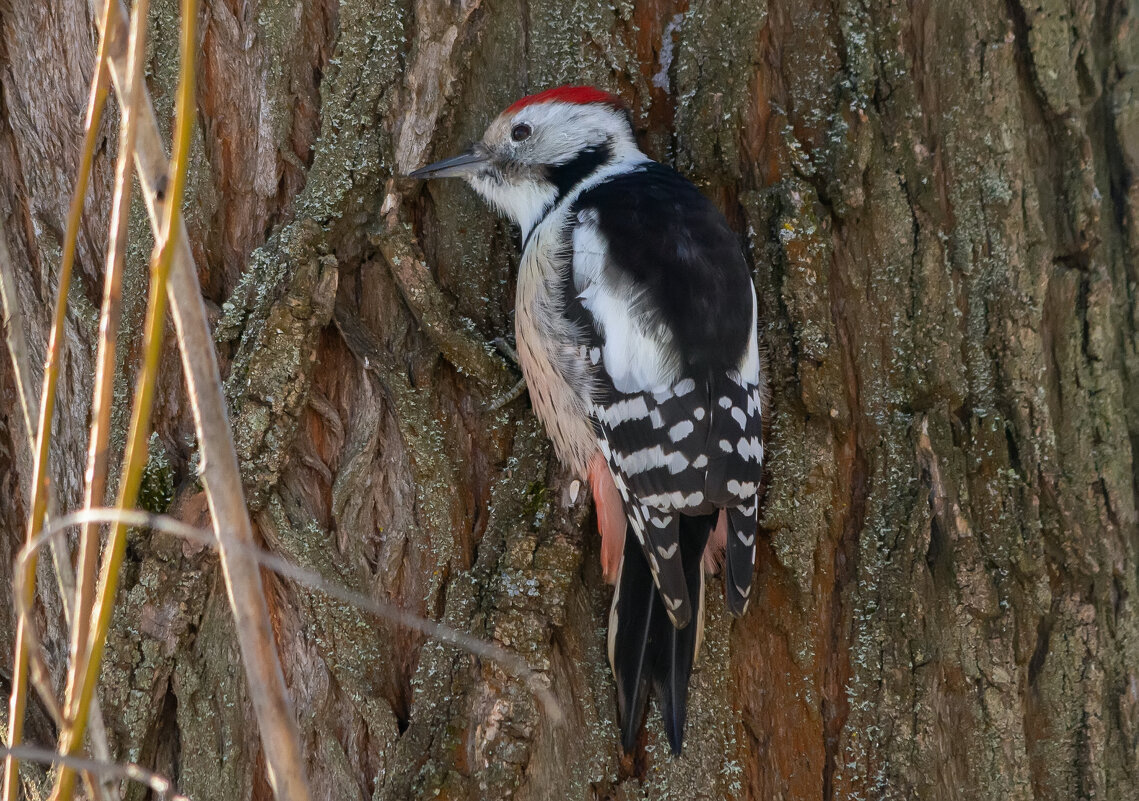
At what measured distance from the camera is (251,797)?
2029 millimetres

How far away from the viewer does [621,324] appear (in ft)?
7.70

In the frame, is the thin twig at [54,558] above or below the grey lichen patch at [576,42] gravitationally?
below

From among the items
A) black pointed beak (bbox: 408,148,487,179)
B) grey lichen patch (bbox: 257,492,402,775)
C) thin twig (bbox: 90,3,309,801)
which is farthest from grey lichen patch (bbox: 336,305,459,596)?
thin twig (bbox: 90,3,309,801)

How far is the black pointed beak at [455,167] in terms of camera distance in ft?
7.36

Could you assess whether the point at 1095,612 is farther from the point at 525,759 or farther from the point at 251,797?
the point at 251,797

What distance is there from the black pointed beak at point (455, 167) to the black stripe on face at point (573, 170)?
47 centimetres

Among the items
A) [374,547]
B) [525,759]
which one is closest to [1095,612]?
[525,759]

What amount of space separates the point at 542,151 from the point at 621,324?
65 cm

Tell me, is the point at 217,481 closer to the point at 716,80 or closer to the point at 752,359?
the point at 752,359

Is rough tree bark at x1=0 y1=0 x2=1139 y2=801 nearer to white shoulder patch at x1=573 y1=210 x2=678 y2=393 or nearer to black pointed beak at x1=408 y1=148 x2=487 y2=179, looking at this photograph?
black pointed beak at x1=408 y1=148 x2=487 y2=179

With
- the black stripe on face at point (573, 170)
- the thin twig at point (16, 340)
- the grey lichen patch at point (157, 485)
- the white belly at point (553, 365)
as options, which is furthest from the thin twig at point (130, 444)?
the black stripe on face at point (573, 170)

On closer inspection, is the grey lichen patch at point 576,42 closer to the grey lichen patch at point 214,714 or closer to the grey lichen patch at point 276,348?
the grey lichen patch at point 276,348

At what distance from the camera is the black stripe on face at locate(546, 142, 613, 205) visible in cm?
275

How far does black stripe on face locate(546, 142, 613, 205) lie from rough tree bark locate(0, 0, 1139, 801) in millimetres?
366
